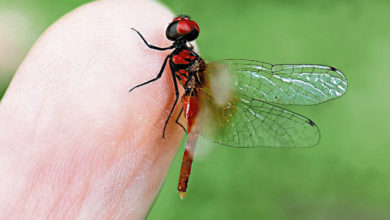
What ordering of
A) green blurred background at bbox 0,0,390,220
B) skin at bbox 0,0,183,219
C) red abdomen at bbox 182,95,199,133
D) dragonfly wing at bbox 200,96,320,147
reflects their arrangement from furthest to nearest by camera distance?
green blurred background at bbox 0,0,390,220 → red abdomen at bbox 182,95,199,133 → dragonfly wing at bbox 200,96,320,147 → skin at bbox 0,0,183,219

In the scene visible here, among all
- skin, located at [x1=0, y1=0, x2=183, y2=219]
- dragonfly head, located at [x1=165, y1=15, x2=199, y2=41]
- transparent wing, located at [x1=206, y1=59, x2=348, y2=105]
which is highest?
dragonfly head, located at [x1=165, y1=15, x2=199, y2=41]

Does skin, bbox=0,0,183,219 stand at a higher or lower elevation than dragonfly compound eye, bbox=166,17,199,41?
lower

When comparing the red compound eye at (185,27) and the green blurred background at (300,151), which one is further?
the green blurred background at (300,151)

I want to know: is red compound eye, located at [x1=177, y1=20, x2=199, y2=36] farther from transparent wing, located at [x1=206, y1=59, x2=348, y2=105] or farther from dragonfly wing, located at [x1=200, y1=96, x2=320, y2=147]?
dragonfly wing, located at [x1=200, y1=96, x2=320, y2=147]

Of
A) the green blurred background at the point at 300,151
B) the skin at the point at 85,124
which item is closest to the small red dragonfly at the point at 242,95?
the skin at the point at 85,124

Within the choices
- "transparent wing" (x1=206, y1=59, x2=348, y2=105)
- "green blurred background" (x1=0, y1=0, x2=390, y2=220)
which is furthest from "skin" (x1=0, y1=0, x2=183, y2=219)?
"green blurred background" (x1=0, y1=0, x2=390, y2=220)

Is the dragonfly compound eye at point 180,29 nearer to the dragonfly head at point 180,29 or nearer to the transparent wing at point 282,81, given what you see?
the dragonfly head at point 180,29

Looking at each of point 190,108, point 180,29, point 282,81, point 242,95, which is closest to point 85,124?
point 190,108

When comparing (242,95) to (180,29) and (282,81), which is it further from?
(180,29)

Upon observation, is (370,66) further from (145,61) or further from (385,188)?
(145,61)
